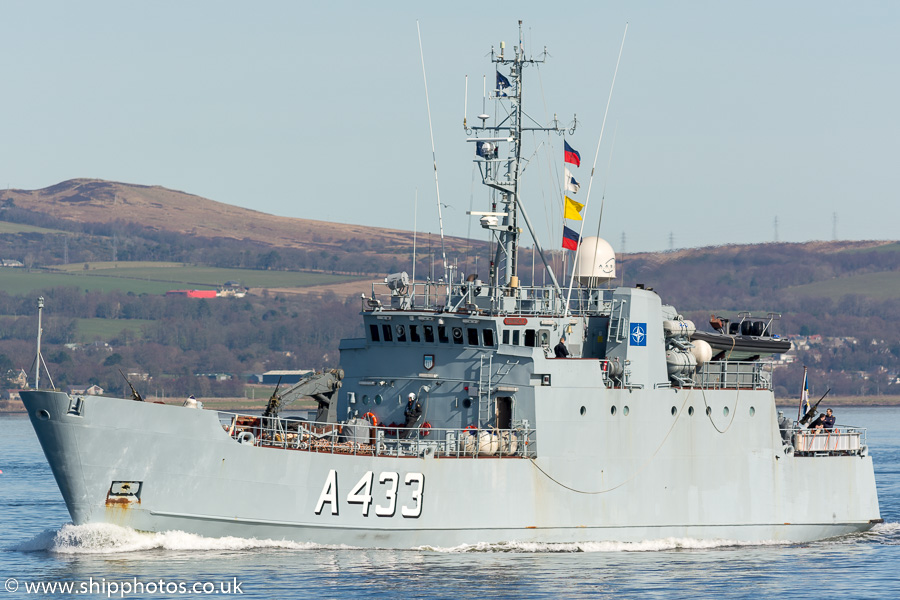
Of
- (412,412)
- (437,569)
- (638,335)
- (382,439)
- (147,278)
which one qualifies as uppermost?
(147,278)

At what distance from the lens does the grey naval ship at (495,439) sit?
22.5 meters

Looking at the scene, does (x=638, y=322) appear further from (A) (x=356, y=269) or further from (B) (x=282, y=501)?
(A) (x=356, y=269)

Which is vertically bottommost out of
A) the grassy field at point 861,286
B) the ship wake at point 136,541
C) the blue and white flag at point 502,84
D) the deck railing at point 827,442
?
the ship wake at point 136,541

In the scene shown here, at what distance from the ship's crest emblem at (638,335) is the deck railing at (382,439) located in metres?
3.28

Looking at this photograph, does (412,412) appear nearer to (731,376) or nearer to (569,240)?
(569,240)

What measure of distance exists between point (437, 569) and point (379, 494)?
1.90 m

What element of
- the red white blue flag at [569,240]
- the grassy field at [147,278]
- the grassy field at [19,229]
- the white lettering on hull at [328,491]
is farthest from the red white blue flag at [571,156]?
the grassy field at [19,229]

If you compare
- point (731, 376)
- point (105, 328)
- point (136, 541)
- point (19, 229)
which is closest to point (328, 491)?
point (136, 541)

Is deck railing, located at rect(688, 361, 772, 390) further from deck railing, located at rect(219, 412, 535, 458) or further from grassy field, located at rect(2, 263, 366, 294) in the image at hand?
grassy field, located at rect(2, 263, 366, 294)

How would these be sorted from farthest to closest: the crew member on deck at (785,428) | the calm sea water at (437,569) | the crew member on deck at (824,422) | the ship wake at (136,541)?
the crew member on deck at (824,422) < the crew member on deck at (785,428) < the ship wake at (136,541) < the calm sea water at (437,569)

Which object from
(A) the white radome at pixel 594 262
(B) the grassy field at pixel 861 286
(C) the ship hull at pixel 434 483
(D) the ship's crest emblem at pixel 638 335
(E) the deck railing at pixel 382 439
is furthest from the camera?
(B) the grassy field at pixel 861 286

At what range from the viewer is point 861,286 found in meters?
127

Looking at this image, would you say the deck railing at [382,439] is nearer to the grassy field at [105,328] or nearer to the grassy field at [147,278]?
the grassy field at [105,328]

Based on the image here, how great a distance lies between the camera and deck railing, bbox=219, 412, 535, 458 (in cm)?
2328
